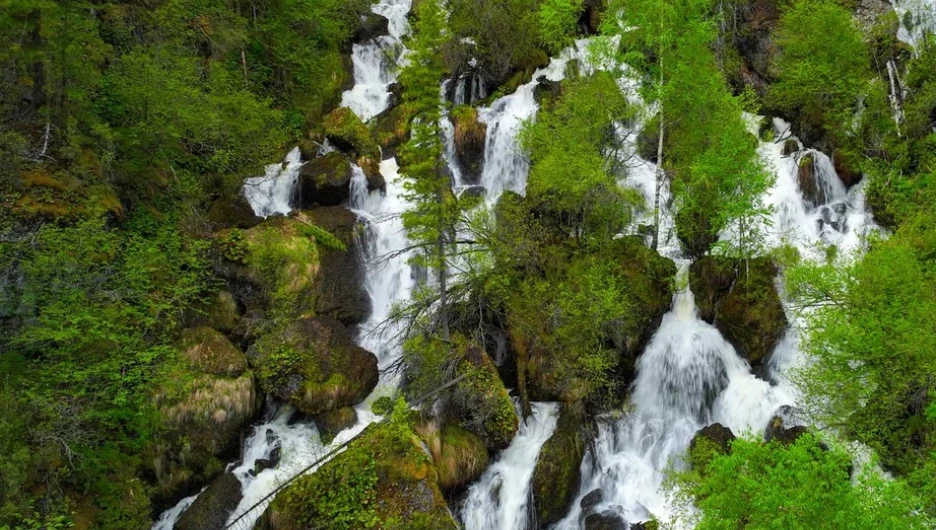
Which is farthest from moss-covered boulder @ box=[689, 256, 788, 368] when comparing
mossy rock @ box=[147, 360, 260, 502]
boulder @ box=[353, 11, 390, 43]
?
boulder @ box=[353, 11, 390, 43]

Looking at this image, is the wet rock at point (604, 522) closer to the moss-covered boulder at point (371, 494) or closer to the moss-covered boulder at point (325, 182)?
the moss-covered boulder at point (371, 494)

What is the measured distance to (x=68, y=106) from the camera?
15.2 metres

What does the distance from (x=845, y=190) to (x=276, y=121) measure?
2232 cm

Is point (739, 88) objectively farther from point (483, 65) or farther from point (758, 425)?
point (758, 425)

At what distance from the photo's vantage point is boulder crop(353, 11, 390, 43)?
29750 mm

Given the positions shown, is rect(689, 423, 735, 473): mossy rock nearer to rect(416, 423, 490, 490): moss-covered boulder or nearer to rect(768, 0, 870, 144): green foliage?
rect(416, 423, 490, 490): moss-covered boulder

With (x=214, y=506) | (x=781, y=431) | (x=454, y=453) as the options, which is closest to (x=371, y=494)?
(x=454, y=453)

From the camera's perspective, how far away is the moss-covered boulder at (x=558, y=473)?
13086 mm

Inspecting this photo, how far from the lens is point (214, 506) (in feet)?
41.7

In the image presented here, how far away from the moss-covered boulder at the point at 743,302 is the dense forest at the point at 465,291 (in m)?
0.08

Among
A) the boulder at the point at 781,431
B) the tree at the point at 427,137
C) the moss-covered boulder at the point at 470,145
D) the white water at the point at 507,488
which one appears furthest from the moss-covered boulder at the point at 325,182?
the boulder at the point at 781,431

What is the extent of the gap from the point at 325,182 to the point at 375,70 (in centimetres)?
1137

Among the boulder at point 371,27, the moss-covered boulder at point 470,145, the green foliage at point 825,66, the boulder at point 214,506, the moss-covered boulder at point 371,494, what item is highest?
the boulder at point 371,27

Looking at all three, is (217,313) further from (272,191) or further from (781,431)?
(781,431)
